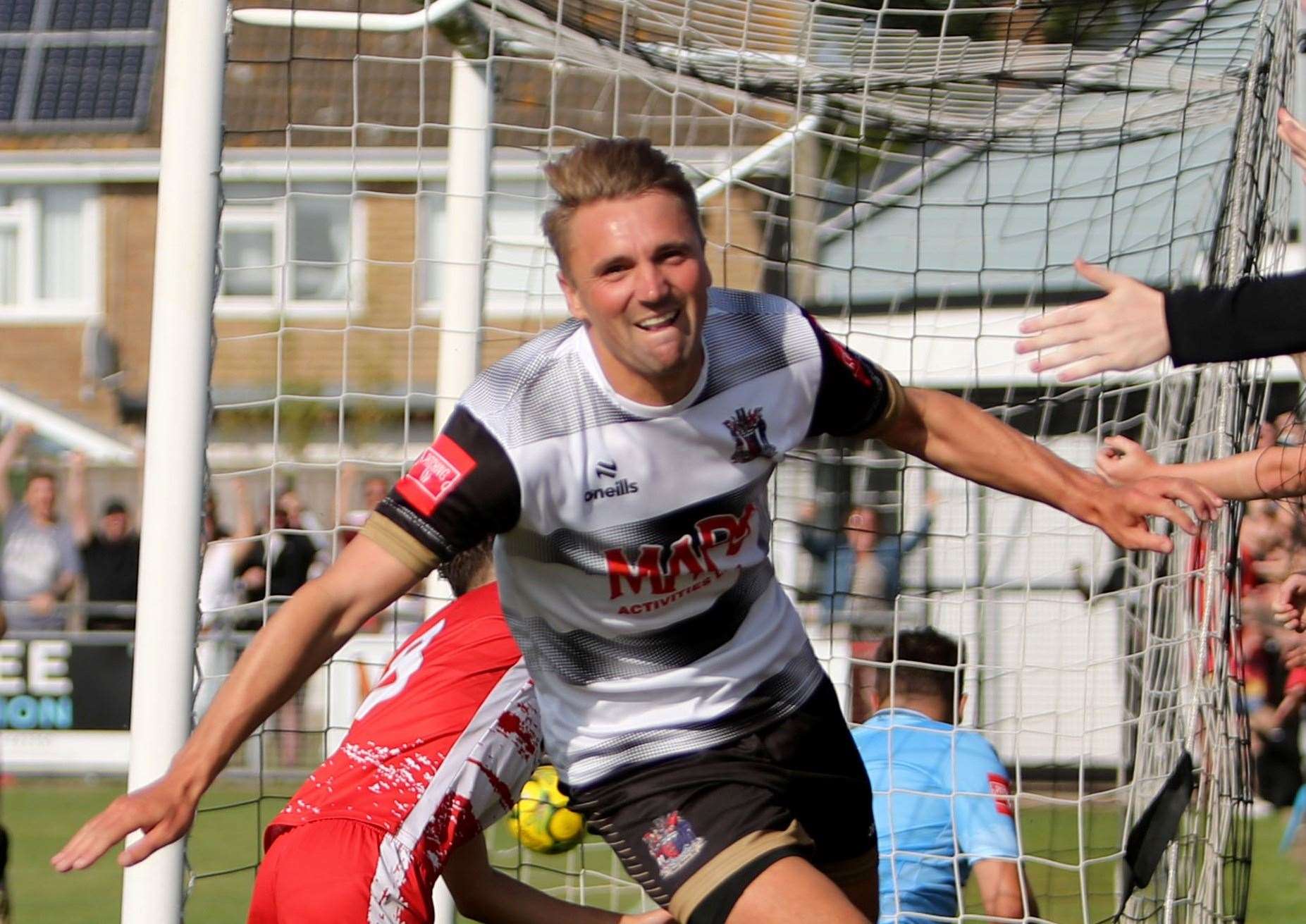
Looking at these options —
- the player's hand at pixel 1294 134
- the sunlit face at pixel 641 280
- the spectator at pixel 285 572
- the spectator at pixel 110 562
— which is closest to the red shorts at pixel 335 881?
the sunlit face at pixel 641 280

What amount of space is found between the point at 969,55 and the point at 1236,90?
0.88 m

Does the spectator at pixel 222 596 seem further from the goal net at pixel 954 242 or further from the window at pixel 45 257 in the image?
the window at pixel 45 257

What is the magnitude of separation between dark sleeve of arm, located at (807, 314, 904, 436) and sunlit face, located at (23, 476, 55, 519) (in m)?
9.27

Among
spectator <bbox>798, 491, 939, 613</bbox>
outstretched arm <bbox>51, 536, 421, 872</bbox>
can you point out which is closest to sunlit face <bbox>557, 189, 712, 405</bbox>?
outstretched arm <bbox>51, 536, 421, 872</bbox>

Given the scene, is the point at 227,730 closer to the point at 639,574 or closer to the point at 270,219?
the point at 639,574

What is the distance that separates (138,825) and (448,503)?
777mm

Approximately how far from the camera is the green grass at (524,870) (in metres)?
5.96

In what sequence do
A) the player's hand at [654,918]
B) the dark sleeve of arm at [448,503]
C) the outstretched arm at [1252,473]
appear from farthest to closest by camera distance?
the player's hand at [654,918], the outstretched arm at [1252,473], the dark sleeve of arm at [448,503]

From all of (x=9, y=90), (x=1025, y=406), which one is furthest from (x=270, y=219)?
(x=1025, y=406)

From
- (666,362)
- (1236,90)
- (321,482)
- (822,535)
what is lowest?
(321,482)

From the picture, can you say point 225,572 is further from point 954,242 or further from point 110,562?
point 954,242

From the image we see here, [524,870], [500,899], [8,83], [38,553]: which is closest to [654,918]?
[500,899]

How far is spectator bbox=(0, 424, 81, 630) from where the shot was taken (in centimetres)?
1150

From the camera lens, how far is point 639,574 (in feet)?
10.6
